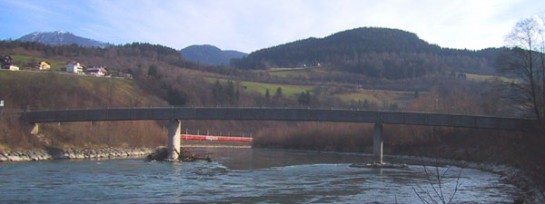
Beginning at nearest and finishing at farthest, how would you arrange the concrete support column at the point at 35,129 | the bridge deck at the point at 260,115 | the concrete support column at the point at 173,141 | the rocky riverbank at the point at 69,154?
the rocky riverbank at the point at 69,154, the bridge deck at the point at 260,115, the concrete support column at the point at 173,141, the concrete support column at the point at 35,129

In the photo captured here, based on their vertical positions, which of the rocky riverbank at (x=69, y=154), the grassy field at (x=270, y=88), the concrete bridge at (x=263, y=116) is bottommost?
the rocky riverbank at (x=69, y=154)

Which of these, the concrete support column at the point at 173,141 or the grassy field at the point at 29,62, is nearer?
the concrete support column at the point at 173,141

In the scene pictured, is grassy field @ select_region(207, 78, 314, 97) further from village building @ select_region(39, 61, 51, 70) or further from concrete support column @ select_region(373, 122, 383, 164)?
concrete support column @ select_region(373, 122, 383, 164)

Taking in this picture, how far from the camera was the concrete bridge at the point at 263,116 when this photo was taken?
228ft

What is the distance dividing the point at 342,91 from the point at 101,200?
518 feet

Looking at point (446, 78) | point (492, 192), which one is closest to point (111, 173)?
point (492, 192)

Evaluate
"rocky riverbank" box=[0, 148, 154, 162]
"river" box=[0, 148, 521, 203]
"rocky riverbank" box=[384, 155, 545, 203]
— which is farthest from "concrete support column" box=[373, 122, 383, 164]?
"rocky riverbank" box=[0, 148, 154, 162]

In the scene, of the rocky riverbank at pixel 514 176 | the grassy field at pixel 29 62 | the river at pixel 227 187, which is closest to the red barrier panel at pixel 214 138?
the grassy field at pixel 29 62

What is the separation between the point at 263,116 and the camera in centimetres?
7388

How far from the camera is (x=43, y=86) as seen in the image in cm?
10844

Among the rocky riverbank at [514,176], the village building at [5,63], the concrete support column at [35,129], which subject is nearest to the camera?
the rocky riverbank at [514,176]

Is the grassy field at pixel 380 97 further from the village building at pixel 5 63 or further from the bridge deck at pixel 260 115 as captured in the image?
the village building at pixel 5 63

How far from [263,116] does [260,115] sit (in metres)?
0.46

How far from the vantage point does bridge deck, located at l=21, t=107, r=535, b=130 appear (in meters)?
69.9
